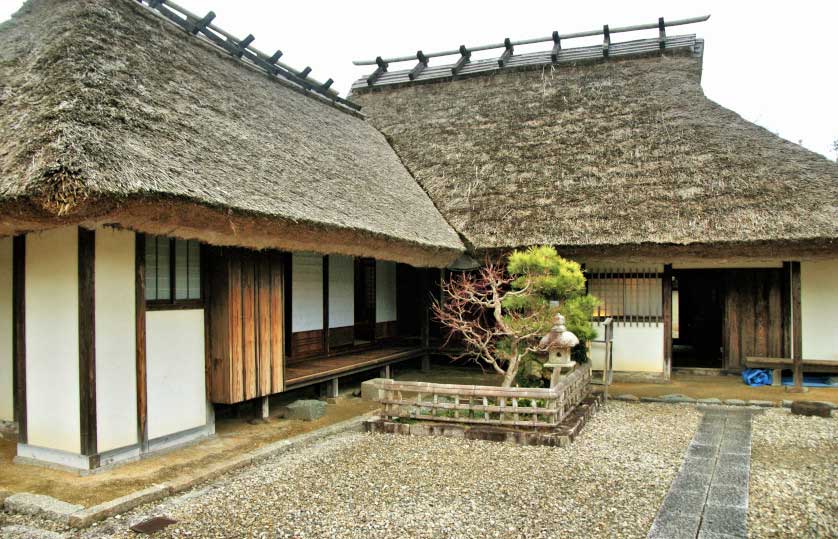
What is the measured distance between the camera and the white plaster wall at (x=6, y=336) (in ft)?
21.4

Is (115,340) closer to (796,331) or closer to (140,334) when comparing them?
(140,334)

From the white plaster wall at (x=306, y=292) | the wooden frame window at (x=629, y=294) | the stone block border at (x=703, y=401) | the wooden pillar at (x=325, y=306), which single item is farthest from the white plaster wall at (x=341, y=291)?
the stone block border at (x=703, y=401)

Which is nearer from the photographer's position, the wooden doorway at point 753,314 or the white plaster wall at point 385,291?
the wooden doorway at point 753,314

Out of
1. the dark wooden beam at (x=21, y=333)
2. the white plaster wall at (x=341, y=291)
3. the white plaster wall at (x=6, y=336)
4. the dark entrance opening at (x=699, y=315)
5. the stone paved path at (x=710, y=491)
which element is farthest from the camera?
the dark entrance opening at (x=699, y=315)

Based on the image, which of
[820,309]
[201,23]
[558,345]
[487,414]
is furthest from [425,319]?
[820,309]

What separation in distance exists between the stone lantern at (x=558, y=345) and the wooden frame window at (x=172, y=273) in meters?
3.79

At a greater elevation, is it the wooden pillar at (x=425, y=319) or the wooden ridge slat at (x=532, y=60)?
the wooden ridge slat at (x=532, y=60)

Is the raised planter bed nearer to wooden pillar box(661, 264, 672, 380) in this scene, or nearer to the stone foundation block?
the stone foundation block

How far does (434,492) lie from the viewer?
491cm

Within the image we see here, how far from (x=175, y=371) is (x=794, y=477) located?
559cm

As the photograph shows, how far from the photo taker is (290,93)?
10.9m

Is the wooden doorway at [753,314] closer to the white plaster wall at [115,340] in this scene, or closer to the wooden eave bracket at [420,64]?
the wooden eave bracket at [420,64]

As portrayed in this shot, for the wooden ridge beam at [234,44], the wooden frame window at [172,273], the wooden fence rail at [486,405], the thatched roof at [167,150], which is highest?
the wooden ridge beam at [234,44]

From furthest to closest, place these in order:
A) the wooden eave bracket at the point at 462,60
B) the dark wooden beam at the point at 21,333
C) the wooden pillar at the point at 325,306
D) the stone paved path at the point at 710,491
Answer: the wooden eave bracket at the point at 462,60 → the wooden pillar at the point at 325,306 → the dark wooden beam at the point at 21,333 → the stone paved path at the point at 710,491
